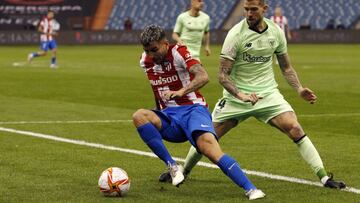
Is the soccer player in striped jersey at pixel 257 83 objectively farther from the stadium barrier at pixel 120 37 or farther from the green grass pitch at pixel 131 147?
the stadium barrier at pixel 120 37

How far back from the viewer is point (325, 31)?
6362 centimetres

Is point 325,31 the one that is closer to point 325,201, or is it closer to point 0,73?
point 0,73

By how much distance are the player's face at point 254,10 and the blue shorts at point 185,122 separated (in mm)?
1010

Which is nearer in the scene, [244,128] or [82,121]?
[244,128]

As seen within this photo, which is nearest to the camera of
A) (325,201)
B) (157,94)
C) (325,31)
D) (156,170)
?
(325,201)

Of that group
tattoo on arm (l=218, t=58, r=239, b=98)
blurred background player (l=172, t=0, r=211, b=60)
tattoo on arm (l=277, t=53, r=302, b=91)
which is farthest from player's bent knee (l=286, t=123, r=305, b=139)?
blurred background player (l=172, t=0, r=211, b=60)

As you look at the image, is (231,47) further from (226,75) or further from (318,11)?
(318,11)

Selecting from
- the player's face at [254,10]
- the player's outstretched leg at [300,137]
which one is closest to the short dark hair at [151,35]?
the player's face at [254,10]

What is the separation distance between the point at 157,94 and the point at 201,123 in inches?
28.6

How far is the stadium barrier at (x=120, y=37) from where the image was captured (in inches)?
2395

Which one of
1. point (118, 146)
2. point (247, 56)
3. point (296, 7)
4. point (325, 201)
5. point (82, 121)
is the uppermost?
point (247, 56)

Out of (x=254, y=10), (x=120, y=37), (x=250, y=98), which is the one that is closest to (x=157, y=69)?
(x=250, y=98)

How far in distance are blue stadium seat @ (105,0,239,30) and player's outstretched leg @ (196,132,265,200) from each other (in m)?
62.3

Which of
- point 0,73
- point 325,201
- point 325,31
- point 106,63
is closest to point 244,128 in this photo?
point 325,201
